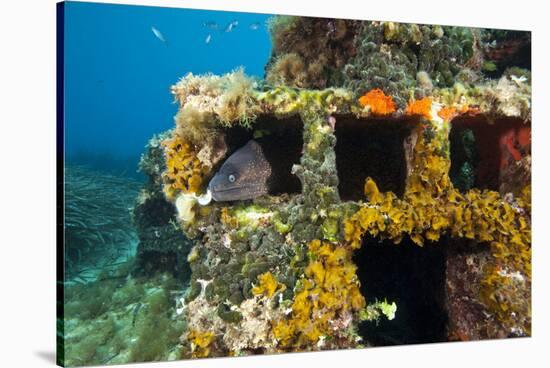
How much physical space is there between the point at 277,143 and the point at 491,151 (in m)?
2.47

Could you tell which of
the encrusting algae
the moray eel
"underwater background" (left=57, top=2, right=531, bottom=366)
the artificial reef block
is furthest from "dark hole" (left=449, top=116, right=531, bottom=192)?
the moray eel

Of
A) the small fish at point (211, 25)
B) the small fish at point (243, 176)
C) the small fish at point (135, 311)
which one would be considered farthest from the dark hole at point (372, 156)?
the small fish at point (135, 311)

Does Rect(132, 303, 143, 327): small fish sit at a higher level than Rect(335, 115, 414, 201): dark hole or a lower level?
lower

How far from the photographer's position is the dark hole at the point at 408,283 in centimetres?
532

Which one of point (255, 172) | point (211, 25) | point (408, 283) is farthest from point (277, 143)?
point (408, 283)

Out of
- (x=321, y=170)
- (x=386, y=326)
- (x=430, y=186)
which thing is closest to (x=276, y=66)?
(x=321, y=170)

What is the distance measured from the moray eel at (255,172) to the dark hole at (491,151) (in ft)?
6.43

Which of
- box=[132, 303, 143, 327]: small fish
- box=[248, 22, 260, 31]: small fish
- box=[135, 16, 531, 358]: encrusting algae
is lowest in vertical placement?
box=[132, 303, 143, 327]: small fish

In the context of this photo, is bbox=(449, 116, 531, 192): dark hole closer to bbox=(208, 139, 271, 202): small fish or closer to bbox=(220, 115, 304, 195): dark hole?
bbox=(220, 115, 304, 195): dark hole

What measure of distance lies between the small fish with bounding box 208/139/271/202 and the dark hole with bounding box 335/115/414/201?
0.87 metres

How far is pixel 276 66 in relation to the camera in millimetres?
5316

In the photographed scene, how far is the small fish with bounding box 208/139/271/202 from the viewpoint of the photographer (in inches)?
175

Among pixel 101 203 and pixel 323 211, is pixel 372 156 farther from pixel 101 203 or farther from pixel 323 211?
pixel 101 203

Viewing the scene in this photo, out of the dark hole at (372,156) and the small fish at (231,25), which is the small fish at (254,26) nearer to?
the small fish at (231,25)
